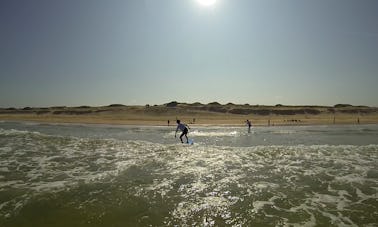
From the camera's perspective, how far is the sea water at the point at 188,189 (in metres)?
8.91

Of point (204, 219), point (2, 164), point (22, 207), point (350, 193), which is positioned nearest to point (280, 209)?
point (204, 219)

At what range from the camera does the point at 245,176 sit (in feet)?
45.1

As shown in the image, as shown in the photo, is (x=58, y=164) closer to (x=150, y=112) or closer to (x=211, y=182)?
(x=211, y=182)

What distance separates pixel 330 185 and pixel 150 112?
84755mm

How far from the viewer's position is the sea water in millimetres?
8907

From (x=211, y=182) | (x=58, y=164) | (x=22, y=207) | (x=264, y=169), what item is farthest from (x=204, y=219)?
(x=58, y=164)

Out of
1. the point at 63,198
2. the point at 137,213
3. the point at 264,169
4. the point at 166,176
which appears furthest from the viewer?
the point at 264,169

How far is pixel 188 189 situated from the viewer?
11.7m

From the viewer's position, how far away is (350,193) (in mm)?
11508

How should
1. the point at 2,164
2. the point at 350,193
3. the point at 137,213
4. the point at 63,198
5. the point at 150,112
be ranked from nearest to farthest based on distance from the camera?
the point at 137,213 → the point at 63,198 → the point at 350,193 → the point at 2,164 → the point at 150,112

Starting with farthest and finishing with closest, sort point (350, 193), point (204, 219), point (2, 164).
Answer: point (2, 164), point (350, 193), point (204, 219)

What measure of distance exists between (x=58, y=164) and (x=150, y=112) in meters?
79.6

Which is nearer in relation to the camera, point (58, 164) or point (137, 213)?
point (137, 213)

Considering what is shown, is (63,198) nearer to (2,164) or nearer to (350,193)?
(2,164)
